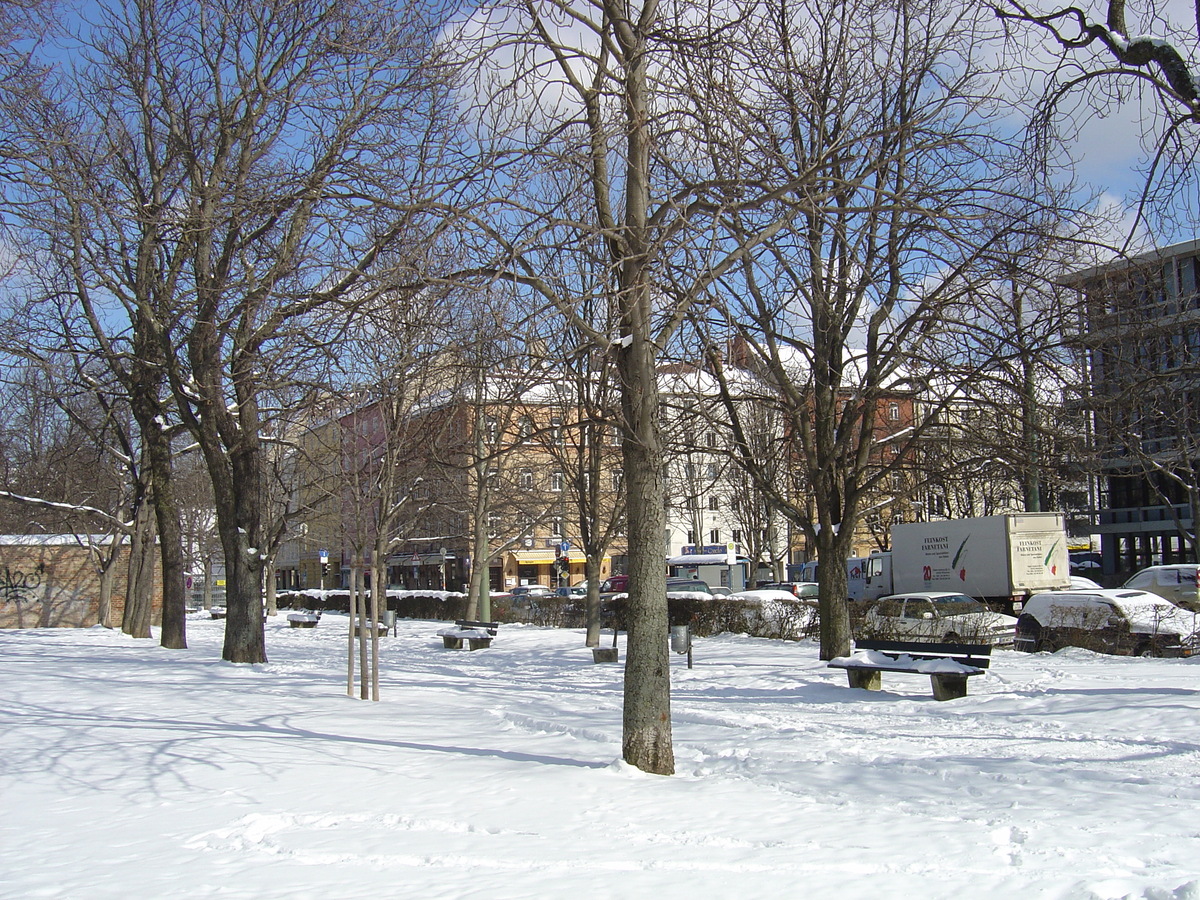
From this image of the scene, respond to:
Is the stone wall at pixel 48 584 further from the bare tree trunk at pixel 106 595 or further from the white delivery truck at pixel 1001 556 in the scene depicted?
the white delivery truck at pixel 1001 556

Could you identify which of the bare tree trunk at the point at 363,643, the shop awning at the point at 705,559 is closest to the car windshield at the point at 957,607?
the bare tree trunk at the point at 363,643

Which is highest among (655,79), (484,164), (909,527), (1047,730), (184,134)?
(184,134)

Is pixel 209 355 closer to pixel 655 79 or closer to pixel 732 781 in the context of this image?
pixel 655 79

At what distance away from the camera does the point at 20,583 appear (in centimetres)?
3039

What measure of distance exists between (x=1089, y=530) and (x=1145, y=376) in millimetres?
45591

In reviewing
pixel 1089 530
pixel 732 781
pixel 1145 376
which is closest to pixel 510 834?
pixel 732 781

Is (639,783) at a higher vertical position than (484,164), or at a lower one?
lower

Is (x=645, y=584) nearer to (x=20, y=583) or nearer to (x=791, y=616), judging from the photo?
(x=791, y=616)

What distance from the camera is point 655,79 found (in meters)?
8.62

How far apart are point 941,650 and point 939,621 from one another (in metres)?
6.93

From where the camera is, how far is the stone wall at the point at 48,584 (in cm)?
3009

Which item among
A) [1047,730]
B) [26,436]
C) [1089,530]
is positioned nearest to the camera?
[1047,730]

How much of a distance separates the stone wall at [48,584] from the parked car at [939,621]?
22.8 metres

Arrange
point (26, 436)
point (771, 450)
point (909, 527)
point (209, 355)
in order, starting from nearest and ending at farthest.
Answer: point (209, 355) → point (771, 450) → point (909, 527) → point (26, 436)
